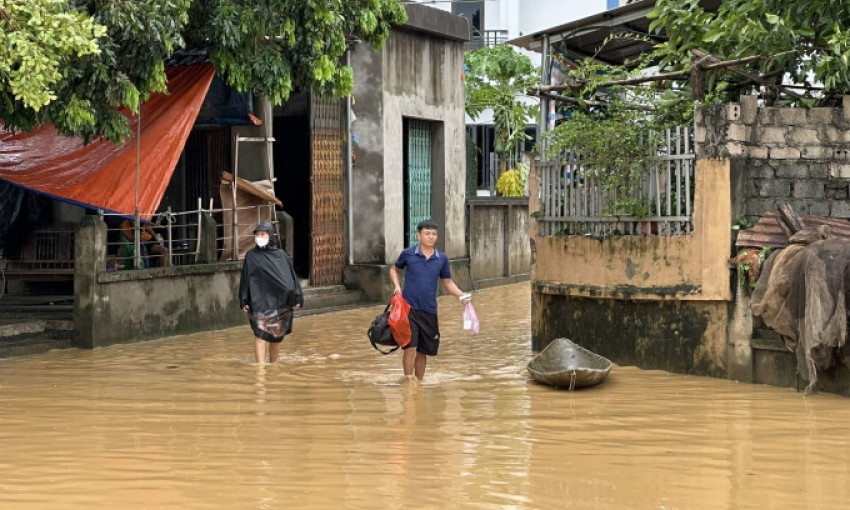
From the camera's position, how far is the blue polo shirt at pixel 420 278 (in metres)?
11.4

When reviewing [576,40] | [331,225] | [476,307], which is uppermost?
[576,40]

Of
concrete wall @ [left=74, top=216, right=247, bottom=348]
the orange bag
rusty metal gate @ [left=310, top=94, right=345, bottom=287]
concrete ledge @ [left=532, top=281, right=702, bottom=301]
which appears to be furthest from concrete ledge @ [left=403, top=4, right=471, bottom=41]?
the orange bag

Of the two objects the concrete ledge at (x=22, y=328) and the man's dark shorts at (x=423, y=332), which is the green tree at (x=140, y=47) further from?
the man's dark shorts at (x=423, y=332)

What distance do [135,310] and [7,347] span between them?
1.75 meters

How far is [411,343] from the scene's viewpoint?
11336 millimetres

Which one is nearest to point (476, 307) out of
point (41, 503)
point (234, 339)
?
point (234, 339)

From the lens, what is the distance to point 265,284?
1294 centimetres

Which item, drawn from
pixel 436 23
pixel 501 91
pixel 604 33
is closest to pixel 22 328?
pixel 604 33

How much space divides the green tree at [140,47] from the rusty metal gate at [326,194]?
3.64 m

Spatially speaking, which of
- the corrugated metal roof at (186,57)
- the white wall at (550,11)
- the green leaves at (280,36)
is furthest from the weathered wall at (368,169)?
the white wall at (550,11)

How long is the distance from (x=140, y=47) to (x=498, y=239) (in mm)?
12202

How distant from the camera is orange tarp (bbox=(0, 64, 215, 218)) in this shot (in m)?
14.9

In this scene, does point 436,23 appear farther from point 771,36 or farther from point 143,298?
point 771,36

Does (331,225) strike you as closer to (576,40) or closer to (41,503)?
(576,40)
